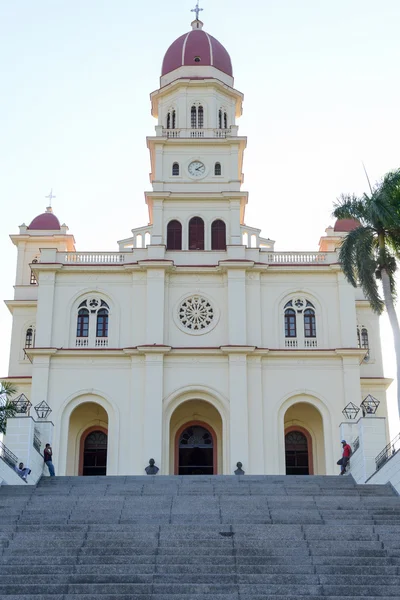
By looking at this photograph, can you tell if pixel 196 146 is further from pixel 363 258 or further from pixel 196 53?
pixel 363 258

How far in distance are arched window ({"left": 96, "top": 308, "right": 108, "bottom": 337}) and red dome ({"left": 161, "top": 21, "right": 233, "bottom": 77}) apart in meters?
15.0

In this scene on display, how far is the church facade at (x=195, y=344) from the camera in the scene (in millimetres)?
37969

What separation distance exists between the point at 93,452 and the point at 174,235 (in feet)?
37.0

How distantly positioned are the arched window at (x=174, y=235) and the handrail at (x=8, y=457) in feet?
55.9

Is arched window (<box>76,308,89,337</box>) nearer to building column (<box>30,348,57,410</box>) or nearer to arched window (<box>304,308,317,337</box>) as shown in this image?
building column (<box>30,348,57,410</box>)

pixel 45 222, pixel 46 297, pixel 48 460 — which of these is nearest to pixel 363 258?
pixel 48 460

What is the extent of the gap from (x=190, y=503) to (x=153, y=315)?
57.9 ft

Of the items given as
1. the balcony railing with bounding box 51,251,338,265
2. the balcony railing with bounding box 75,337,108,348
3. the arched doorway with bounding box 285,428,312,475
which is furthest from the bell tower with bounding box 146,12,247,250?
the arched doorway with bounding box 285,428,312,475

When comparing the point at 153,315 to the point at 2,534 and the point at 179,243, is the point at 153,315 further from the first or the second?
the point at 2,534

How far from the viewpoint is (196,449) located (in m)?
40.0

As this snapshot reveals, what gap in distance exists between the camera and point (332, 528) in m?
19.5

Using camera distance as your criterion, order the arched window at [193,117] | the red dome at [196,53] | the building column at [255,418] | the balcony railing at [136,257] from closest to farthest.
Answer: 1. the building column at [255,418]
2. the balcony railing at [136,257]
3. the arched window at [193,117]
4. the red dome at [196,53]

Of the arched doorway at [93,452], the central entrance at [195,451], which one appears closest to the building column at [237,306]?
the central entrance at [195,451]

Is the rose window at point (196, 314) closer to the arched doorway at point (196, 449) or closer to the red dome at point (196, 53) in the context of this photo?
the arched doorway at point (196, 449)
